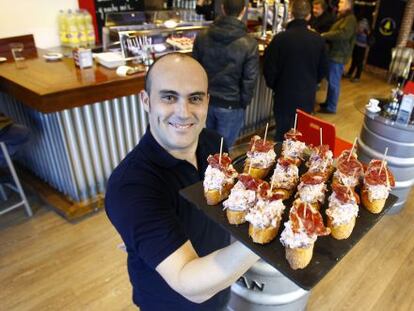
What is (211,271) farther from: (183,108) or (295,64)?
(295,64)

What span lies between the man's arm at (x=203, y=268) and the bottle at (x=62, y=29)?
153 inches

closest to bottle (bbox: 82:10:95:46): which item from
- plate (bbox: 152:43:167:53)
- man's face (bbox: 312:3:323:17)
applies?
plate (bbox: 152:43:167:53)

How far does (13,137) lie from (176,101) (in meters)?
2.08

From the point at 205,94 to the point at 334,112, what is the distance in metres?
4.81

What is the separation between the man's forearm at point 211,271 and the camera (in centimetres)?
94

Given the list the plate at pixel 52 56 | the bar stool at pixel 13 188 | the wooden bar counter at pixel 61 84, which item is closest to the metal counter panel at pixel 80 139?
the wooden bar counter at pixel 61 84

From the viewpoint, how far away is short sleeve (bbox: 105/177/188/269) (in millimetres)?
997

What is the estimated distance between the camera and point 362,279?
2.56 m

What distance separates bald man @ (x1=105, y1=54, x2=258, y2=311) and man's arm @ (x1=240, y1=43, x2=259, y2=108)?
1704mm

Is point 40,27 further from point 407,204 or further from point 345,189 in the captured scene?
point 407,204

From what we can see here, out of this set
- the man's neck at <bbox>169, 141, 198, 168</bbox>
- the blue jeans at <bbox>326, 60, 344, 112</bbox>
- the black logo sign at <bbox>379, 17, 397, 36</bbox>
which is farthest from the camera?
the black logo sign at <bbox>379, 17, 397, 36</bbox>

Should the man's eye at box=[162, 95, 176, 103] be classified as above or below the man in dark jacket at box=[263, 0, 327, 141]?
above

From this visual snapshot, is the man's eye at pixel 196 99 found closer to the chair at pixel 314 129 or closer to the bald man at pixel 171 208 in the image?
the bald man at pixel 171 208

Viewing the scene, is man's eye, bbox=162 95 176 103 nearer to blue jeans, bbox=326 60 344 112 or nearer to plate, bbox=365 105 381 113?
plate, bbox=365 105 381 113
